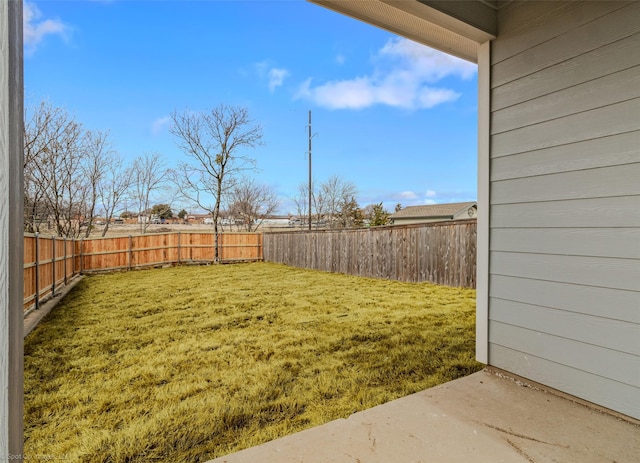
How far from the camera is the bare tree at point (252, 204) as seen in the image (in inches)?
778

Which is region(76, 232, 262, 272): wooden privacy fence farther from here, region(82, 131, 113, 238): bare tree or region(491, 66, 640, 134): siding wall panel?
region(491, 66, 640, 134): siding wall panel

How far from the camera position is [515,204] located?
2.15 m

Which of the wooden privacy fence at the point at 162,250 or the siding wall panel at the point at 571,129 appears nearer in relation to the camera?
the siding wall panel at the point at 571,129

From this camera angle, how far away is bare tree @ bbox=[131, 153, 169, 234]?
1282 centimetres

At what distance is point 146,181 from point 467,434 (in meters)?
14.2

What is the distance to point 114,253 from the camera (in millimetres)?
9359

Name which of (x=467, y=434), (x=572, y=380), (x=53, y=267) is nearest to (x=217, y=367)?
(x=467, y=434)

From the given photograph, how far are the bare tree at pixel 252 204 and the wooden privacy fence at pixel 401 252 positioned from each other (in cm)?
1045

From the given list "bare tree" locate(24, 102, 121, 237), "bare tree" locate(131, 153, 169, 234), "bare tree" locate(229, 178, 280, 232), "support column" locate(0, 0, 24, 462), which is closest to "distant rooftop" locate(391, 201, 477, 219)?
"bare tree" locate(229, 178, 280, 232)

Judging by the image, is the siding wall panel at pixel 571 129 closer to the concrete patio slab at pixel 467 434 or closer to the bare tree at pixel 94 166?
the concrete patio slab at pixel 467 434

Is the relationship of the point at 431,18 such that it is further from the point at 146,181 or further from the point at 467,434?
the point at 146,181

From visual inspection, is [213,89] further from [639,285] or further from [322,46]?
[639,285]

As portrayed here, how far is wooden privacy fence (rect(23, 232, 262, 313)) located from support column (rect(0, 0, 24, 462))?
14.0 feet

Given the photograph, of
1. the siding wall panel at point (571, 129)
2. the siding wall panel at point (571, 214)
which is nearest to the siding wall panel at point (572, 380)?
the siding wall panel at point (571, 214)
